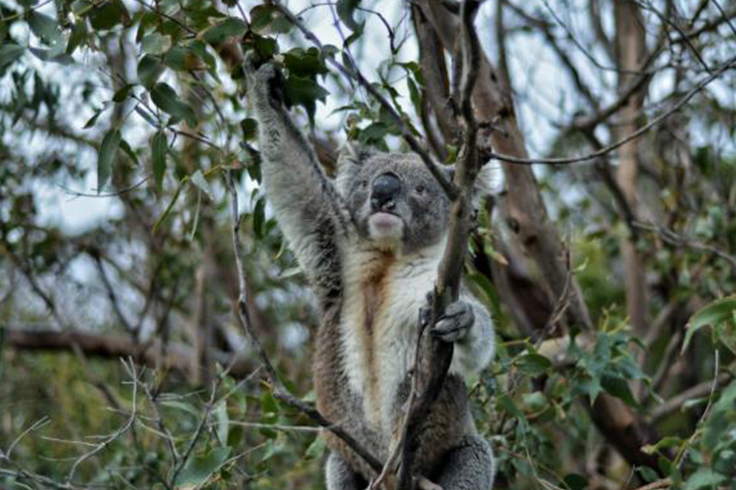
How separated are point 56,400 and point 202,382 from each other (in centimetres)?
110

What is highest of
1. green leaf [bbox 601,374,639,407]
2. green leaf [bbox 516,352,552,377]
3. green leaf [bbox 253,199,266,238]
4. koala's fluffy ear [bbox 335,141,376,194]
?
koala's fluffy ear [bbox 335,141,376,194]

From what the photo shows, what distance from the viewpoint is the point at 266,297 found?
8.45 metres

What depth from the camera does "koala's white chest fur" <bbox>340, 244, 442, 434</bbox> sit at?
402 centimetres

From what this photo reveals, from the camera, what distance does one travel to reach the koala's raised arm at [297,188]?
154 inches

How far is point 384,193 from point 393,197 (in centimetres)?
5

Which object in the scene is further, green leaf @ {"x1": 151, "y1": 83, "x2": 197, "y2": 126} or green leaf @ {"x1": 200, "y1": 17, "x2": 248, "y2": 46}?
green leaf @ {"x1": 151, "y1": 83, "x2": 197, "y2": 126}

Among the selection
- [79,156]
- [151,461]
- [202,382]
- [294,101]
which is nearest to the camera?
[294,101]

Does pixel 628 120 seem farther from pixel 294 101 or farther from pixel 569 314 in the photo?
pixel 294 101

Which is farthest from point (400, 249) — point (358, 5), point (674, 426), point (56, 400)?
point (674, 426)

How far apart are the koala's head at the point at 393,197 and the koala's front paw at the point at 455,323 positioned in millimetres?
750

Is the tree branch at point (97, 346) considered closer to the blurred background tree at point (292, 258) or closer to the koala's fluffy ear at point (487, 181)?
the blurred background tree at point (292, 258)

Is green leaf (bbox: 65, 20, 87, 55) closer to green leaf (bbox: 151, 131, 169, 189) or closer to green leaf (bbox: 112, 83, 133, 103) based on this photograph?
green leaf (bbox: 112, 83, 133, 103)

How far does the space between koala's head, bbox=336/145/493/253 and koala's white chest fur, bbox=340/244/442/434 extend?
10 centimetres

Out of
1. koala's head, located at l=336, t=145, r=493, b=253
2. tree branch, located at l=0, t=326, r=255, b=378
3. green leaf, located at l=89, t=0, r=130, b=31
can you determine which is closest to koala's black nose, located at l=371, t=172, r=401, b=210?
koala's head, located at l=336, t=145, r=493, b=253
